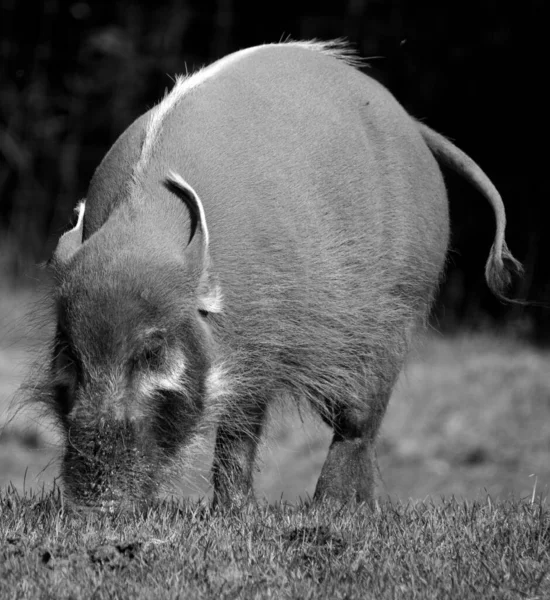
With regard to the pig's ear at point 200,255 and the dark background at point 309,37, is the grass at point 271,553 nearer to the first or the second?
the pig's ear at point 200,255

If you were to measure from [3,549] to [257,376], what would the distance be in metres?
Answer: 1.04

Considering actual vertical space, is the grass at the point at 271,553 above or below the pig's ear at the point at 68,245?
below

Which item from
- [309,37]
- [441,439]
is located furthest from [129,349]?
[309,37]

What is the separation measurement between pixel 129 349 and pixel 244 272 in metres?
0.48

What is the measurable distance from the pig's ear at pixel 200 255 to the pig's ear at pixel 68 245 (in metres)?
0.33

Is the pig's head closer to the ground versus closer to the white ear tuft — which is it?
the white ear tuft

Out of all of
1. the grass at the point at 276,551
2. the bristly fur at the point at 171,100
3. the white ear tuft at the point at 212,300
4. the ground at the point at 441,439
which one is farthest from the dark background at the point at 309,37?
the white ear tuft at the point at 212,300

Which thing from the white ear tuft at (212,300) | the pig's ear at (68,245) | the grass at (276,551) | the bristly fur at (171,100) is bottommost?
the grass at (276,551)

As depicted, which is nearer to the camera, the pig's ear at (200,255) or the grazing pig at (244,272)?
the grazing pig at (244,272)

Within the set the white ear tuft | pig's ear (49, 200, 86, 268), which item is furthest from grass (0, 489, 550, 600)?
pig's ear (49, 200, 86, 268)

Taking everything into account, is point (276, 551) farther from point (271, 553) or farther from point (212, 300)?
point (212, 300)

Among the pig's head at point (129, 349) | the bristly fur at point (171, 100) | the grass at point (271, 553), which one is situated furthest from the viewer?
the bristly fur at point (171, 100)

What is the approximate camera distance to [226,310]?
3.36 meters

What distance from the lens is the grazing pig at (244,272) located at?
3.10 meters
